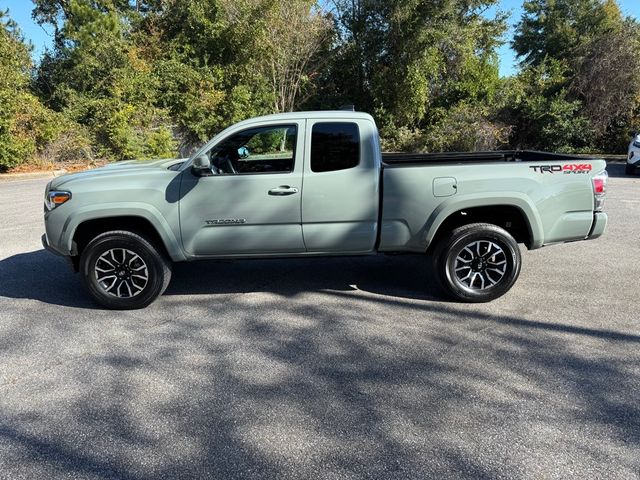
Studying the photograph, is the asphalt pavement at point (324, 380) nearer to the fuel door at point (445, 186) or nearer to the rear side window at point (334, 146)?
the fuel door at point (445, 186)

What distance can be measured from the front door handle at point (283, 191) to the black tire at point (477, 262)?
153 cm

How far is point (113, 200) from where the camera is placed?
4641 mm

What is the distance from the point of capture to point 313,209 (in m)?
4.77

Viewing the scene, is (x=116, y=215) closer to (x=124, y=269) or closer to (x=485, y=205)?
(x=124, y=269)

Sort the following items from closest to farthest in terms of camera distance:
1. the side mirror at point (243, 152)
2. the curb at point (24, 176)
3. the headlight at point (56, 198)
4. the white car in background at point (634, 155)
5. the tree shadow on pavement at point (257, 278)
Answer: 1. the headlight at point (56, 198)
2. the side mirror at point (243, 152)
3. the tree shadow on pavement at point (257, 278)
4. the white car in background at point (634, 155)
5. the curb at point (24, 176)

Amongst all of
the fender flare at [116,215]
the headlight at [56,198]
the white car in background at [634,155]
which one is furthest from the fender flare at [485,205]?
the white car in background at [634,155]

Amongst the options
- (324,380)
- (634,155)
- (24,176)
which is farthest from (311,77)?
(324,380)

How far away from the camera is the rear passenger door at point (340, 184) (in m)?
4.76

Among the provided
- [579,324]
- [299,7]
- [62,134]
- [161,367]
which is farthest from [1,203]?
[299,7]

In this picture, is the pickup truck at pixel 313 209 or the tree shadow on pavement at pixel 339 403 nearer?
the tree shadow on pavement at pixel 339 403

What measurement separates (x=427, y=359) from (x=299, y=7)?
822 inches

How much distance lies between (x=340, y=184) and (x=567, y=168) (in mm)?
2164

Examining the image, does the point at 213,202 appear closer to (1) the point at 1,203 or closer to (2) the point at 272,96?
(1) the point at 1,203

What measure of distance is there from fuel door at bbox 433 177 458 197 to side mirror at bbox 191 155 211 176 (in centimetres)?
212
